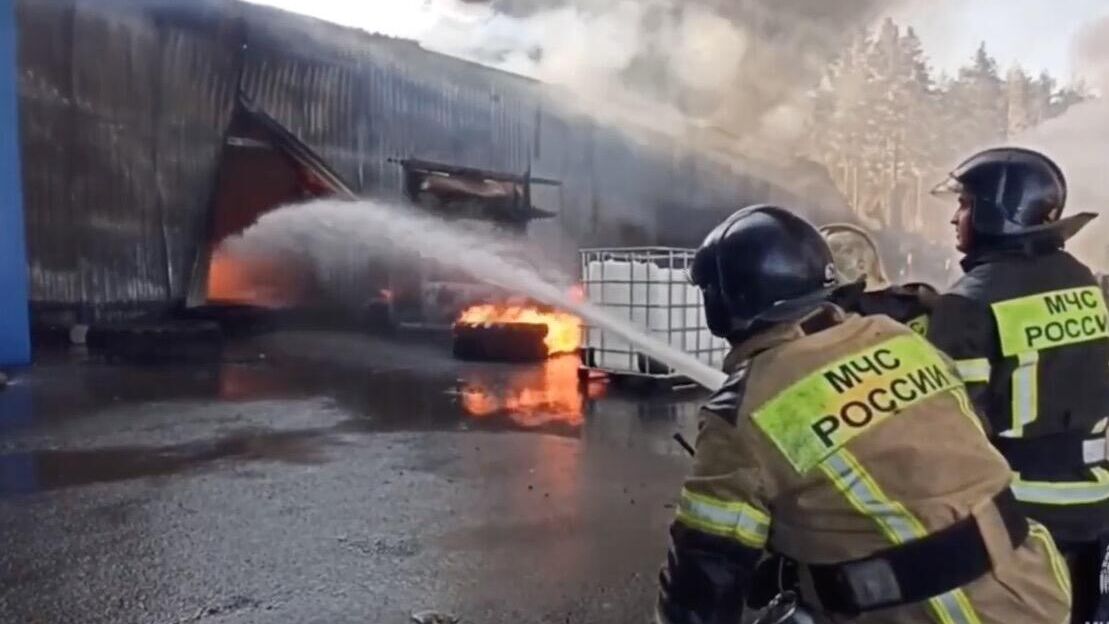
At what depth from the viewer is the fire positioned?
11.0 meters

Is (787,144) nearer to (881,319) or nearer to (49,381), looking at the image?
(49,381)

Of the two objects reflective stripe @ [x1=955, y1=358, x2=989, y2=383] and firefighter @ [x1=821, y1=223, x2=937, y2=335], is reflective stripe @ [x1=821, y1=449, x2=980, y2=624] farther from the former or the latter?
reflective stripe @ [x1=955, y1=358, x2=989, y2=383]

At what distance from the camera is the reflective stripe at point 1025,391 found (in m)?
2.26

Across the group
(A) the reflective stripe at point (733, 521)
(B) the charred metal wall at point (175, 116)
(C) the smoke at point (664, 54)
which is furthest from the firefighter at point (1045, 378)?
(C) the smoke at point (664, 54)

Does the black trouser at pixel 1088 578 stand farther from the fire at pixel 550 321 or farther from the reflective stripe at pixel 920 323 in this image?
the fire at pixel 550 321

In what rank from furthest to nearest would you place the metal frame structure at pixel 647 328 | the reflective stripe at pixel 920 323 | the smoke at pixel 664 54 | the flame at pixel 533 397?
the smoke at pixel 664 54, the metal frame structure at pixel 647 328, the flame at pixel 533 397, the reflective stripe at pixel 920 323

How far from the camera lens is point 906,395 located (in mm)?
1436

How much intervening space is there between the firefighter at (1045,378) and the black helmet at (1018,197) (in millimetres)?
37

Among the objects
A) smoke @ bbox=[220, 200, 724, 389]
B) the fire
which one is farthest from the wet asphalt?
smoke @ bbox=[220, 200, 724, 389]

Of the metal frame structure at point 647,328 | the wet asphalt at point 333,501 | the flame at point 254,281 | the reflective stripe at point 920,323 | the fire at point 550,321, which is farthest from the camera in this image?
the flame at point 254,281

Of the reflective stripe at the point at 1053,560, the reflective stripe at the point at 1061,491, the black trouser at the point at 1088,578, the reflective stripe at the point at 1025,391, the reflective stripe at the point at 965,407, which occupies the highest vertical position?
the reflective stripe at the point at 965,407

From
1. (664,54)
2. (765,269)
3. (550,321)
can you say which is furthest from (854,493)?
(664,54)

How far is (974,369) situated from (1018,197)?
0.51 m

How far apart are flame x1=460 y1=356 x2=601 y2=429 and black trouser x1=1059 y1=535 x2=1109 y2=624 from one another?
4.68m
